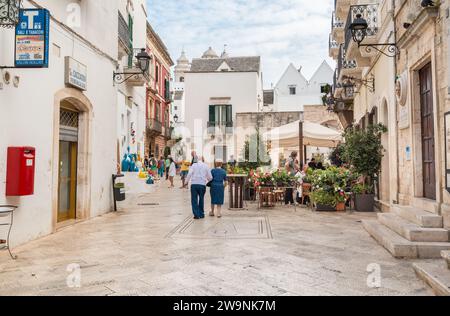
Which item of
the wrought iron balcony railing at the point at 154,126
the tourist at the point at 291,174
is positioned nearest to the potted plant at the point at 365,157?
the tourist at the point at 291,174

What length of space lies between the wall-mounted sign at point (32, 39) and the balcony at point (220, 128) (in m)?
28.1

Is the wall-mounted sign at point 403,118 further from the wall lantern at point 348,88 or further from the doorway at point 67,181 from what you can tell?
the doorway at point 67,181

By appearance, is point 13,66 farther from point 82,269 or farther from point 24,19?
point 82,269

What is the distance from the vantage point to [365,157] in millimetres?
10156

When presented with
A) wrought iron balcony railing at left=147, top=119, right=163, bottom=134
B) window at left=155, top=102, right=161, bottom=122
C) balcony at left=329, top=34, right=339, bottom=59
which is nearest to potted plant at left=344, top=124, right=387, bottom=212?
balcony at left=329, top=34, right=339, bottom=59

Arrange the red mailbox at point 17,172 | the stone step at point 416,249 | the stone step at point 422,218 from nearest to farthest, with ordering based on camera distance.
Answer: the stone step at point 416,249, the stone step at point 422,218, the red mailbox at point 17,172

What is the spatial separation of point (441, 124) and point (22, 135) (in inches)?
276

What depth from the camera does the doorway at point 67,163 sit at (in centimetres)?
870

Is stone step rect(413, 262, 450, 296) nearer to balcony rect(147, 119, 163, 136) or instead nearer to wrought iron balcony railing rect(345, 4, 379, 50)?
wrought iron balcony railing rect(345, 4, 379, 50)

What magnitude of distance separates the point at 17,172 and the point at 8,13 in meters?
2.41

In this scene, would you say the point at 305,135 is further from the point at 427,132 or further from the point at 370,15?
the point at 427,132

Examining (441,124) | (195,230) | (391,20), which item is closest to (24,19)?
(195,230)

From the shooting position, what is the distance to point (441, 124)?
6328 mm

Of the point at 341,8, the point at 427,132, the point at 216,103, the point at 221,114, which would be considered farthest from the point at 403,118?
the point at 216,103
